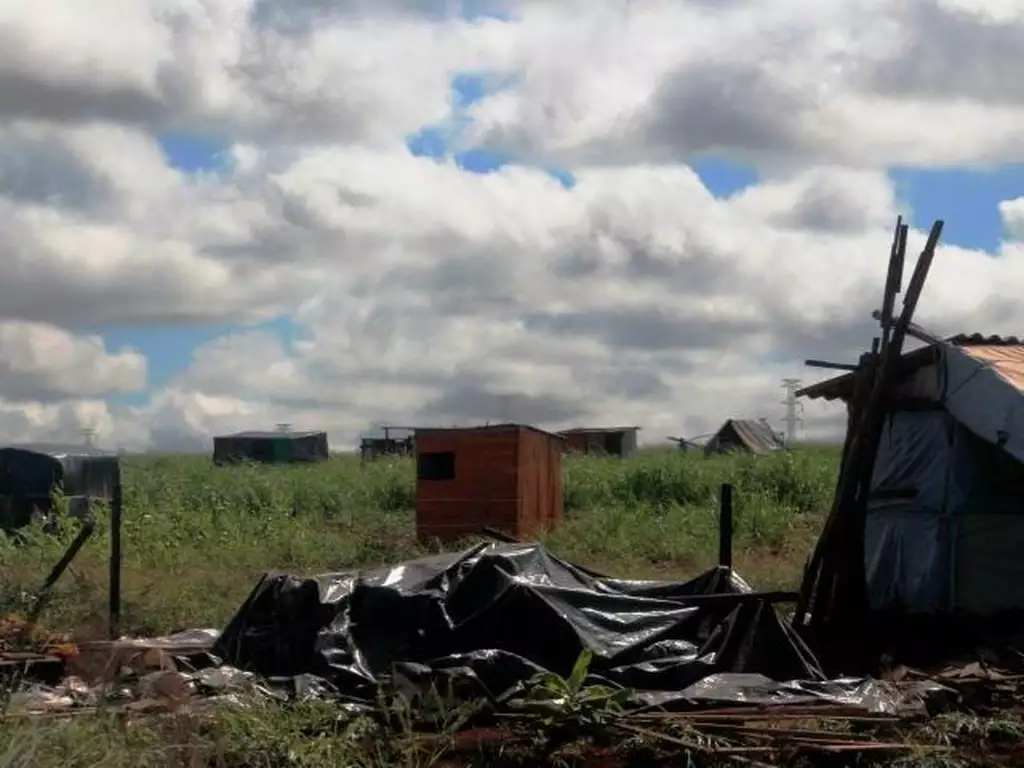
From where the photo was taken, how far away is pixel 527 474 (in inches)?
845

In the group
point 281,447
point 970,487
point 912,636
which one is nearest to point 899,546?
point 970,487

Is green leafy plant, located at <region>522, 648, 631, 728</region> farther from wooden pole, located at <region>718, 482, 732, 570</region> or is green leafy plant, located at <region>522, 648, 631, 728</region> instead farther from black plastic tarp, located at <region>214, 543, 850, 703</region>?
wooden pole, located at <region>718, 482, 732, 570</region>

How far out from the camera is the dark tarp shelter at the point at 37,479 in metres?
21.6

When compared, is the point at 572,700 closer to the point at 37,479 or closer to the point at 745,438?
the point at 37,479

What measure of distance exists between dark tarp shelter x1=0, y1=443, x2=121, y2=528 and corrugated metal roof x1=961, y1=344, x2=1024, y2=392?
12.5 meters

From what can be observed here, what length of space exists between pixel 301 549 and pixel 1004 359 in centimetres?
928

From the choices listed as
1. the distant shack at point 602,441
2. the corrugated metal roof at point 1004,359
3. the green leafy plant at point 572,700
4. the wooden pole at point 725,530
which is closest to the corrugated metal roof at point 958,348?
the corrugated metal roof at point 1004,359

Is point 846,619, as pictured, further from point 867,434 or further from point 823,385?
point 823,385

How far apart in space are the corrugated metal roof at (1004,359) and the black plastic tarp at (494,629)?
399 cm

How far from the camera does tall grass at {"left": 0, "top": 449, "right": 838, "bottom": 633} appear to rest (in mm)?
15000

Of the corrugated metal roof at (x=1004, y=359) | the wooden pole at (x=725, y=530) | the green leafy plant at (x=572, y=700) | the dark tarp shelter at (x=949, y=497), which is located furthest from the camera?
the dark tarp shelter at (x=949, y=497)

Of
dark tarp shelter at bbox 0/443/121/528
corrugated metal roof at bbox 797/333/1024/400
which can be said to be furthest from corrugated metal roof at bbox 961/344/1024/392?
dark tarp shelter at bbox 0/443/121/528

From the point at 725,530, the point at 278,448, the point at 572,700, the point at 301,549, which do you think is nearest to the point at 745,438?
the point at 278,448

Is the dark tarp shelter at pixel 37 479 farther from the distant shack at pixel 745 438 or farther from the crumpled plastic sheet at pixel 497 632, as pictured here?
the distant shack at pixel 745 438
